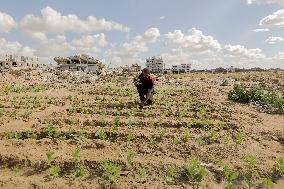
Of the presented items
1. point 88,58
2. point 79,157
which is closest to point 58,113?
point 79,157

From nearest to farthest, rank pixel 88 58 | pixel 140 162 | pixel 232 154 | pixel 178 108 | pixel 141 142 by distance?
pixel 140 162 < pixel 232 154 < pixel 141 142 < pixel 178 108 < pixel 88 58

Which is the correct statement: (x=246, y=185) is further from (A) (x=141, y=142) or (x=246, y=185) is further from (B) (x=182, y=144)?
(A) (x=141, y=142)

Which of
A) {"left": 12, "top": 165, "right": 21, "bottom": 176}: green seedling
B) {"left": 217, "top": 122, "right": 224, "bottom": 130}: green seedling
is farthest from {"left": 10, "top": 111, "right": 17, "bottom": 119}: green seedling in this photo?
Result: {"left": 217, "top": 122, "right": 224, "bottom": 130}: green seedling

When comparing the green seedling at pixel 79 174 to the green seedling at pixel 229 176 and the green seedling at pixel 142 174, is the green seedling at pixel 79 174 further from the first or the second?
the green seedling at pixel 229 176

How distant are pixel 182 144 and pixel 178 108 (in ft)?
18.4

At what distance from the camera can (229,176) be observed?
8.12 meters

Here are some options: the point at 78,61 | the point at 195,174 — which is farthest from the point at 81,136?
the point at 78,61

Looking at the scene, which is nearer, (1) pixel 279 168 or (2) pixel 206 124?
(1) pixel 279 168

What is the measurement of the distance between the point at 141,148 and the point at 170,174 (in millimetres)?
1542

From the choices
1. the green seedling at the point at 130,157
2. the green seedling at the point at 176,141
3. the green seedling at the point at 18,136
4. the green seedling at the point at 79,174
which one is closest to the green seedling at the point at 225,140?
the green seedling at the point at 176,141

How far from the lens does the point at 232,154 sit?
9320 millimetres

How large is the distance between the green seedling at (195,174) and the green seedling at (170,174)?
25 centimetres

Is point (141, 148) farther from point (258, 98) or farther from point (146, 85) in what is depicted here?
point (258, 98)

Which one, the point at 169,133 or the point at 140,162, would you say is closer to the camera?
the point at 140,162
